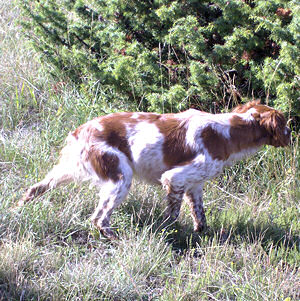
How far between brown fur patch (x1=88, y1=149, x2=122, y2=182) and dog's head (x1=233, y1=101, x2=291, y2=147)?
1.36 meters

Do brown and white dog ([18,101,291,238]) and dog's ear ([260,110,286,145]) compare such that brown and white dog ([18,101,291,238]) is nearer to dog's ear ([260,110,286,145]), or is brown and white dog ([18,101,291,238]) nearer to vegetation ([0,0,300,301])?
dog's ear ([260,110,286,145])

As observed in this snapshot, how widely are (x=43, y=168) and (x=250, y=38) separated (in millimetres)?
2635

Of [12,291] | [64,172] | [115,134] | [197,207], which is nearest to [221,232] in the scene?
[197,207]

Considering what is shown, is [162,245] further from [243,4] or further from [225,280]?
[243,4]

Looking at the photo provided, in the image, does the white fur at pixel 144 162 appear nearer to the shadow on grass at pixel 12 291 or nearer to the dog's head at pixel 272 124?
the dog's head at pixel 272 124

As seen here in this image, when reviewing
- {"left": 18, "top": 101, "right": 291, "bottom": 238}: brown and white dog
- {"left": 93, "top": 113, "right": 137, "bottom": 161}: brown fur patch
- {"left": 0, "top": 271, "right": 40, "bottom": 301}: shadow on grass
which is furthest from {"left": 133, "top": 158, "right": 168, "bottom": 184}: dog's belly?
{"left": 0, "top": 271, "right": 40, "bottom": 301}: shadow on grass

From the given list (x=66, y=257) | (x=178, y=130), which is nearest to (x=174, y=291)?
(x=66, y=257)

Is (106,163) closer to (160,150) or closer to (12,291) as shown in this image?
(160,150)

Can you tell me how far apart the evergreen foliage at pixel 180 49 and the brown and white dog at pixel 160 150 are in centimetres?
88

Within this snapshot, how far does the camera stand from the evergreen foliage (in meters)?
5.13

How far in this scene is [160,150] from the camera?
4234mm

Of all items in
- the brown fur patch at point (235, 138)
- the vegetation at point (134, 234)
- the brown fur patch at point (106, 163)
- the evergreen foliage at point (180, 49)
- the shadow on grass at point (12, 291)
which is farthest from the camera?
the evergreen foliage at point (180, 49)

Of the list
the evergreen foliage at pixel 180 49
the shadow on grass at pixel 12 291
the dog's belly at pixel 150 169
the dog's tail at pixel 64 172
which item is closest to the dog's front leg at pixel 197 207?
the dog's belly at pixel 150 169

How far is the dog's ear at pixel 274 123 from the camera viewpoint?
4.34m
